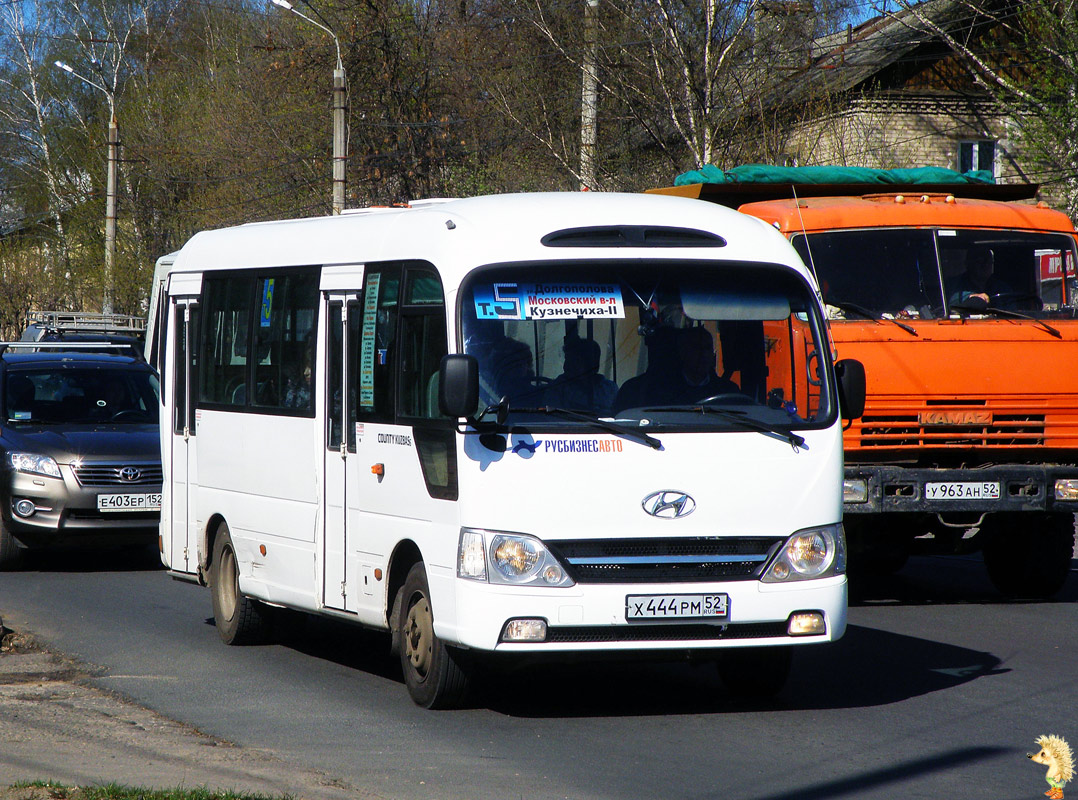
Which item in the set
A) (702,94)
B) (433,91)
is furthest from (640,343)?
(433,91)

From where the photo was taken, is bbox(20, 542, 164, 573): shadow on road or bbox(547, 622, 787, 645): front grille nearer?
bbox(547, 622, 787, 645): front grille

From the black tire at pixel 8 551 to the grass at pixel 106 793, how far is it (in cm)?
866

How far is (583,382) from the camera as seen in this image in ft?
25.5

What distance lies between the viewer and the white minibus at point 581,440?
7496mm

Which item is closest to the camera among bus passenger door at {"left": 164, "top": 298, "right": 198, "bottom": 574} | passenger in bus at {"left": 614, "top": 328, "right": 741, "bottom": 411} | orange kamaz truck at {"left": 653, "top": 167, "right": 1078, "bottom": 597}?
passenger in bus at {"left": 614, "top": 328, "right": 741, "bottom": 411}

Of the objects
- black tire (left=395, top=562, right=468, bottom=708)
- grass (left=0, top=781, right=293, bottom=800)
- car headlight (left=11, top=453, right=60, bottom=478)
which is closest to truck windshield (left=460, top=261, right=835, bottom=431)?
black tire (left=395, top=562, right=468, bottom=708)

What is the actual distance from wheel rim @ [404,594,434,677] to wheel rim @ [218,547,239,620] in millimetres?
2510

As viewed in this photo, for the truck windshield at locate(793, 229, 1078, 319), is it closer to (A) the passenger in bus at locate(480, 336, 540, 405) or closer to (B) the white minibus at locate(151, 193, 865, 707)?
(B) the white minibus at locate(151, 193, 865, 707)

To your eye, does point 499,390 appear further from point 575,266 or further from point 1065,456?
point 1065,456

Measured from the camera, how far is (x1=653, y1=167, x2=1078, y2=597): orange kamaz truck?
36.6 ft

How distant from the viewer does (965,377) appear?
36.7ft

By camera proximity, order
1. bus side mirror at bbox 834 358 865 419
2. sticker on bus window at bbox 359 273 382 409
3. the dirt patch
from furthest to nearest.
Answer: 1. sticker on bus window at bbox 359 273 382 409
2. bus side mirror at bbox 834 358 865 419
3. the dirt patch

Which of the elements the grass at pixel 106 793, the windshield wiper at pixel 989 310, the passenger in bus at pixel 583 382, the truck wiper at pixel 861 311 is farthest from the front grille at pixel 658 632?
the windshield wiper at pixel 989 310

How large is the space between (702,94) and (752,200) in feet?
46.0
